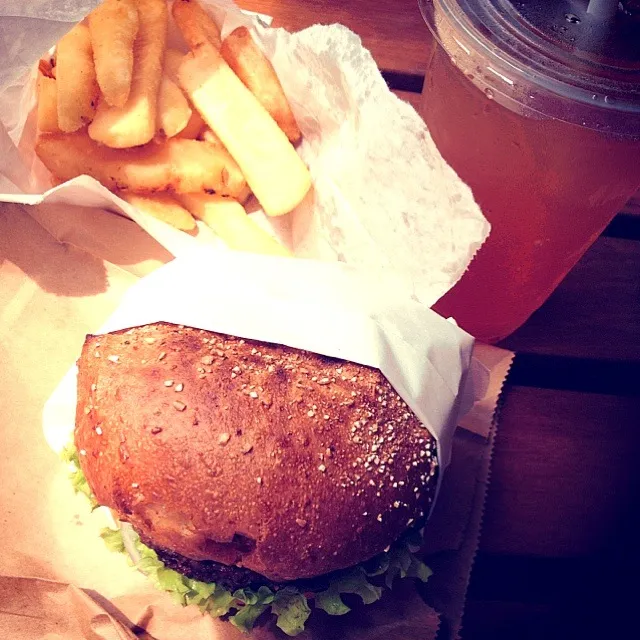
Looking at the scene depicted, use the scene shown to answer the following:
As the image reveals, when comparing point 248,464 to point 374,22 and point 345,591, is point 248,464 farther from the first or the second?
point 374,22

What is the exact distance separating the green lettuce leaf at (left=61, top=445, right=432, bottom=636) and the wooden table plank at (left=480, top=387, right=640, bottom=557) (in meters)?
0.41

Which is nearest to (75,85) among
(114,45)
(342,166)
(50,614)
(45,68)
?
(114,45)

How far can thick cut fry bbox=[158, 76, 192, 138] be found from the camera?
1.67 metres

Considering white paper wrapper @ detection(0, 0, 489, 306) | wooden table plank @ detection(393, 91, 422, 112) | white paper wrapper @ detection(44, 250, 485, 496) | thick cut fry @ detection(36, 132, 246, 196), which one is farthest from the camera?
wooden table plank @ detection(393, 91, 422, 112)

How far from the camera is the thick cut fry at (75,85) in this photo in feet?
5.15

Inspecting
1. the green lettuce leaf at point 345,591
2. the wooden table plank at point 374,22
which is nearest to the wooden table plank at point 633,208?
the wooden table plank at point 374,22

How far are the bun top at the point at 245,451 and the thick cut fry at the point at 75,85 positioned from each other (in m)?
0.58

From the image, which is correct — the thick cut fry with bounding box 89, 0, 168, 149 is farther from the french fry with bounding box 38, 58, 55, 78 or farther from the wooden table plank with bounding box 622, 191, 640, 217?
the wooden table plank with bounding box 622, 191, 640, 217

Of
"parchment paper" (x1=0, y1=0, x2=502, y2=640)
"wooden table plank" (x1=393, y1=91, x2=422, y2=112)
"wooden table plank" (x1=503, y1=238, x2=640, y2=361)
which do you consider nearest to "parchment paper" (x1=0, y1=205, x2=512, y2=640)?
"parchment paper" (x1=0, y1=0, x2=502, y2=640)

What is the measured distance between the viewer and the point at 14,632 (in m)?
1.42

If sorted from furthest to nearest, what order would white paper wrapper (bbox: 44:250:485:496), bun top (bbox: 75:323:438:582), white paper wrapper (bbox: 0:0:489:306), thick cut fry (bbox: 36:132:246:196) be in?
thick cut fry (bbox: 36:132:246:196), white paper wrapper (bbox: 0:0:489:306), white paper wrapper (bbox: 44:250:485:496), bun top (bbox: 75:323:438:582)

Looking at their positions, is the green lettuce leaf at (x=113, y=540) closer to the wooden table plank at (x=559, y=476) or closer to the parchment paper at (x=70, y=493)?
the parchment paper at (x=70, y=493)

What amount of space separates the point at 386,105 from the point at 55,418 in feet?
3.55

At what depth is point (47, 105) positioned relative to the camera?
5.48 ft
